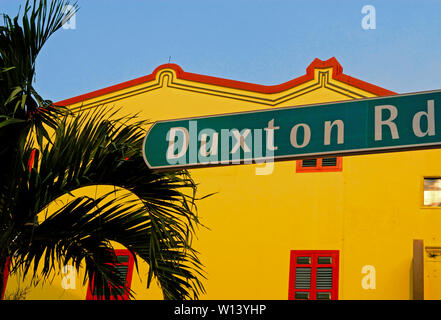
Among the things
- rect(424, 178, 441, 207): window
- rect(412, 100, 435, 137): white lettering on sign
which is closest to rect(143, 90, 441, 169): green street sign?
rect(412, 100, 435, 137): white lettering on sign

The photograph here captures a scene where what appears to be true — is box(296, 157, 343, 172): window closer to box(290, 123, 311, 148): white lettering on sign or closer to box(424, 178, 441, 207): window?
box(424, 178, 441, 207): window

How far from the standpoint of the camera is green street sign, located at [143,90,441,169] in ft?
11.7

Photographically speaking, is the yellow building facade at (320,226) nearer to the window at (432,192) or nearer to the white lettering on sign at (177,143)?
the window at (432,192)

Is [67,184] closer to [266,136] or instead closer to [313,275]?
[266,136]

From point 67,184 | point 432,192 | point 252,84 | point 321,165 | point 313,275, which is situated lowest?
point 313,275

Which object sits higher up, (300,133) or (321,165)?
(321,165)

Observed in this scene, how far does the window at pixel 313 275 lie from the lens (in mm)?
12016

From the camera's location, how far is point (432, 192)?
12289 mm

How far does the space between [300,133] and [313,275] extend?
28.8 feet

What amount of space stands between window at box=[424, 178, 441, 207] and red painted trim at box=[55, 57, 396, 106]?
1.94m

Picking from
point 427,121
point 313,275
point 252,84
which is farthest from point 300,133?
point 252,84
